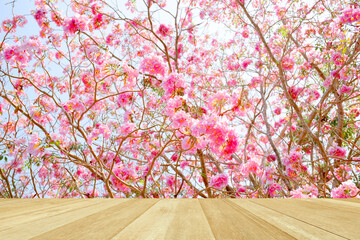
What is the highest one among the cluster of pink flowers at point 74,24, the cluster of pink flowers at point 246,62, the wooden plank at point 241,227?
the cluster of pink flowers at point 246,62

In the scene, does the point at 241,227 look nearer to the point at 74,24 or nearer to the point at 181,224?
the point at 181,224

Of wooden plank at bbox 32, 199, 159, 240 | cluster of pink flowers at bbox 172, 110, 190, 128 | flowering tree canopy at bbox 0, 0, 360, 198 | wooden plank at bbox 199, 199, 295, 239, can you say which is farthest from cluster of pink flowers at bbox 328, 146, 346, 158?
wooden plank at bbox 32, 199, 159, 240

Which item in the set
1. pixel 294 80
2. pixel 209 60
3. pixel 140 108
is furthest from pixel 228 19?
pixel 140 108

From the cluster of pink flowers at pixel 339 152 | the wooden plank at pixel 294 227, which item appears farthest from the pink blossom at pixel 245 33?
the wooden plank at pixel 294 227

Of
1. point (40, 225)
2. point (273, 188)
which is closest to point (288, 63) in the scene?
point (273, 188)

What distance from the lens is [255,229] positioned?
57 cm

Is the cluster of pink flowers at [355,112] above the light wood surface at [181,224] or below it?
above

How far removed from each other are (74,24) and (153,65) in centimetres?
80

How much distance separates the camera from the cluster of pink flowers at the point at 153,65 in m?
2.01

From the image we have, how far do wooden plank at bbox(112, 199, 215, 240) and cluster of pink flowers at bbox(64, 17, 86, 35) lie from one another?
6.34ft

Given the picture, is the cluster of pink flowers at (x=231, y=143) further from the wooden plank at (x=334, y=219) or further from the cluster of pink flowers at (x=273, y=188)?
the cluster of pink flowers at (x=273, y=188)

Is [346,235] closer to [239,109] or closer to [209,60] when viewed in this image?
[239,109]

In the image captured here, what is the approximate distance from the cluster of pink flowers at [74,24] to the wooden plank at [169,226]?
6.34ft

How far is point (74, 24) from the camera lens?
2145 millimetres
